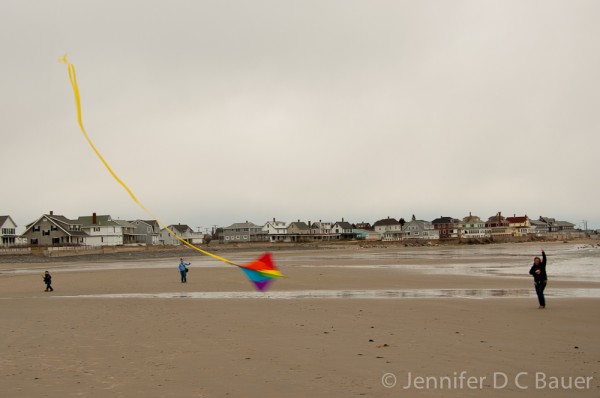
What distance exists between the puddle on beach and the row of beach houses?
51.6 meters

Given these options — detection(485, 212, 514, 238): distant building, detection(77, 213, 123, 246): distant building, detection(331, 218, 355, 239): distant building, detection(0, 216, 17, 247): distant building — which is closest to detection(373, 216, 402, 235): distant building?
detection(331, 218, 355, 239): distant building

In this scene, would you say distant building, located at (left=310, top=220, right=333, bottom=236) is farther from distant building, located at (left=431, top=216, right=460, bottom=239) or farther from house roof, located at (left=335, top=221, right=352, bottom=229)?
distant building, located at (left=431, top=216, right=460, bottom=239)

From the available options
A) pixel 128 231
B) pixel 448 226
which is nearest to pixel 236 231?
pixel 128 231

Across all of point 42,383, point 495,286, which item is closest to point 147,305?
point 42,383

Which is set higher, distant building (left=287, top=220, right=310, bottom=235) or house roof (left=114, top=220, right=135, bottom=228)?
house roof (left=114, top=220, right=135, bottom=228)

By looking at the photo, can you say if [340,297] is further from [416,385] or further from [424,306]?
[416,385]

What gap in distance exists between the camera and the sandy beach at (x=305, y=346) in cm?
832

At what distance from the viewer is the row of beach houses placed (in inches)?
3878

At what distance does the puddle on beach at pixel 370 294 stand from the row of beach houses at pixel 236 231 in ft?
169

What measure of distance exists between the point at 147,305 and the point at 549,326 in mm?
12810

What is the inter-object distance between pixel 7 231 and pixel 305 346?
104 metres

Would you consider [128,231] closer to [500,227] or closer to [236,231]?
[236,231]

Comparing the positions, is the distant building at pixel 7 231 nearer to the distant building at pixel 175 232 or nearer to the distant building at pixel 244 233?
the distant building at pixel 175 232

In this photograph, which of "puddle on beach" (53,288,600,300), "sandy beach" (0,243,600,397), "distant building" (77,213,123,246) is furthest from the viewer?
"distant building" (77,213,123,246)
